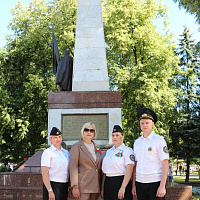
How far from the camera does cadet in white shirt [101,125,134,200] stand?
3.52 metres

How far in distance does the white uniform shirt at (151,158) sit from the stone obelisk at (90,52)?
519 centimetres

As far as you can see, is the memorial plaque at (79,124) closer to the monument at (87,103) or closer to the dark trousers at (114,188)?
the monument at (87,103)

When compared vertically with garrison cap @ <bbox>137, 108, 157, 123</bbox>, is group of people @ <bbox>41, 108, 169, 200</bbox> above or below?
below

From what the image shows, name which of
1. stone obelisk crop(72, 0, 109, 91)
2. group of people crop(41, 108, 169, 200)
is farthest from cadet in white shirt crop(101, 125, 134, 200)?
stone obelisk crop(72, 0, 109, 91)

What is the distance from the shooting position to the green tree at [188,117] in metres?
19.7

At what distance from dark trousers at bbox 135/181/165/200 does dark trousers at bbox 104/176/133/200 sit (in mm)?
195

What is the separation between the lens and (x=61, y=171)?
366 cm

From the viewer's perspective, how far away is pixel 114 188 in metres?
3.55

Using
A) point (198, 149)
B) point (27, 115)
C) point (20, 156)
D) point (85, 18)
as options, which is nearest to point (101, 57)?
point (85, 18)

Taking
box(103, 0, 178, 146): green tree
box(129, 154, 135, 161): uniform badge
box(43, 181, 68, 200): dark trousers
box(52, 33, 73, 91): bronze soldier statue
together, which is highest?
box(103, 0, 178, 146): green tree

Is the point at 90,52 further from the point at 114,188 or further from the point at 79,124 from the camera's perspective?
the point at 114,188

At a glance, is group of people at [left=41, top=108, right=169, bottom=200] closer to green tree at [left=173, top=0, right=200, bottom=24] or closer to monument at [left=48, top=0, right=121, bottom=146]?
monument at [left=48, top=0, right=121, bottom=146]

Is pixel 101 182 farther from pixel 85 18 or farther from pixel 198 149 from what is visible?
pixel 198 149

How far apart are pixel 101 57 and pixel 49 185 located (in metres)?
5.79
